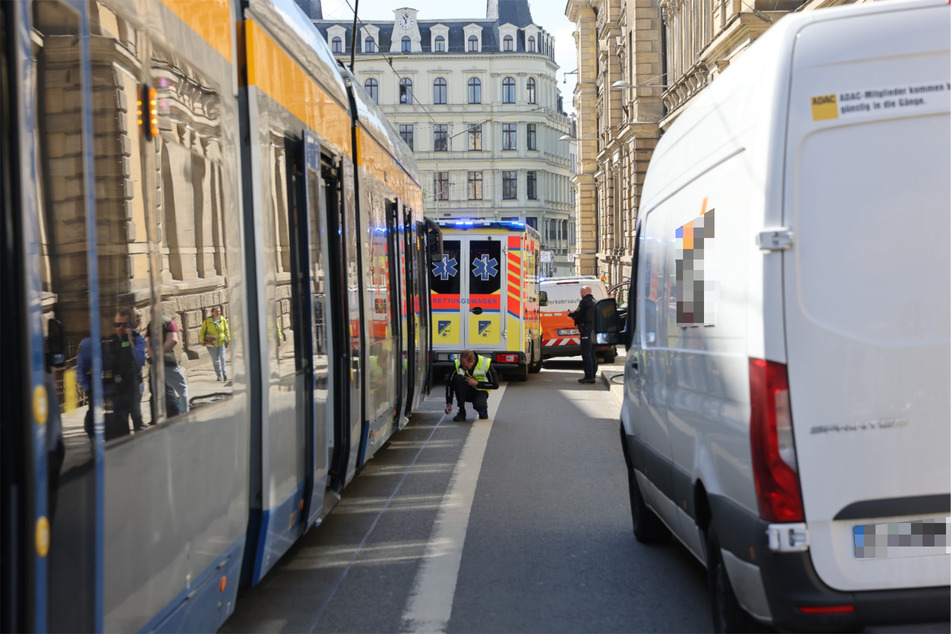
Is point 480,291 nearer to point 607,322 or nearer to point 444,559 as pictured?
point 607,322

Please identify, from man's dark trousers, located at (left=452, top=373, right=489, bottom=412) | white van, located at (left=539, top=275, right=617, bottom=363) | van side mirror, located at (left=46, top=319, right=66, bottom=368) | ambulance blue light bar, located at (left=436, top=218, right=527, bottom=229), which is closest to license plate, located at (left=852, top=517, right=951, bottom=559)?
van side mirror, located at (left=46, top=319, right=66, bottom=368)

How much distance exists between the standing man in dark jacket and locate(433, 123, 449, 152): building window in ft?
215

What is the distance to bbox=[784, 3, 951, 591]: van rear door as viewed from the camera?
4.05 meters

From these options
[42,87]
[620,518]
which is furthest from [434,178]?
[42,87]

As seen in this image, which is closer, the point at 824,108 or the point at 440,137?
the point at 824,108

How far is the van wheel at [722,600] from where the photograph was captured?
15.5ft

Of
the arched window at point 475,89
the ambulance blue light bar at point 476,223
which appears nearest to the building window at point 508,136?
the arched window at point 475,89

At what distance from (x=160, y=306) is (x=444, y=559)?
3899 mm

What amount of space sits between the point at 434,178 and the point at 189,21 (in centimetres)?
8457

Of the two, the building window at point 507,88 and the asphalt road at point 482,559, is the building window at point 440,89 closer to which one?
the building window at point 507,88

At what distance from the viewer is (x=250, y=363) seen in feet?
17.0

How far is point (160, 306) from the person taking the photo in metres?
3.95

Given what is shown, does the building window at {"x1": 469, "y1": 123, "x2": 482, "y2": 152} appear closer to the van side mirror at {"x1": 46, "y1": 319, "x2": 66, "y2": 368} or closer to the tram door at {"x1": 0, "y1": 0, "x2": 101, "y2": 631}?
the tram door at {"x1": 0, "y1": 0, "x2": 101, "y2": 631}

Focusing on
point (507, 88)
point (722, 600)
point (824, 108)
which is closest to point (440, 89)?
point (507, 88)
